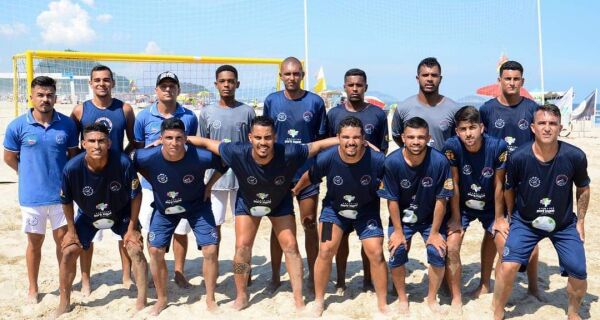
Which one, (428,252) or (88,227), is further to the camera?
(88,227)

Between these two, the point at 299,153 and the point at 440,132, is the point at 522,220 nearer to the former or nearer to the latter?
the point at 440,132

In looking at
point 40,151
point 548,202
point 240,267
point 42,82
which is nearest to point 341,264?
point 240,267

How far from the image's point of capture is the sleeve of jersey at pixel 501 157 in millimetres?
4027

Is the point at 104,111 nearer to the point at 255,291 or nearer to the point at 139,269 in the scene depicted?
the point at 139,269

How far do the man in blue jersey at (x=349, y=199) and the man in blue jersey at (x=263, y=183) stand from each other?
0.53 ft

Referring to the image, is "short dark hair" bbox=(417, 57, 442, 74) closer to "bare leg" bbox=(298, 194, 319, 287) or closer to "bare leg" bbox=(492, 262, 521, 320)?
"bare leg" bbox=(298, 194, 319, 287)

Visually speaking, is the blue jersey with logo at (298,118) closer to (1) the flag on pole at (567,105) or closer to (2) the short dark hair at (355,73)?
(2) the short dark hair at (355,73)

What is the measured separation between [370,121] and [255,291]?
204 cm

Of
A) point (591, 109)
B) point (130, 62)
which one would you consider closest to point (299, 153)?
point (130, 62)

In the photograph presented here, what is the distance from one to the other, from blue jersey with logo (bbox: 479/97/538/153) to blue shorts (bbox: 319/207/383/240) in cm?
138

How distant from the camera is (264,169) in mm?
4047

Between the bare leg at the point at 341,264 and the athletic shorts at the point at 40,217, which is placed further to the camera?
the bare leg at the point at 341,264

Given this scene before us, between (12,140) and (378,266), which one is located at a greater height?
(12,140)

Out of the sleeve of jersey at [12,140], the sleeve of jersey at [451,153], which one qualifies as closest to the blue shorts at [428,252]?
the sleeve of jersey at [451,153]
